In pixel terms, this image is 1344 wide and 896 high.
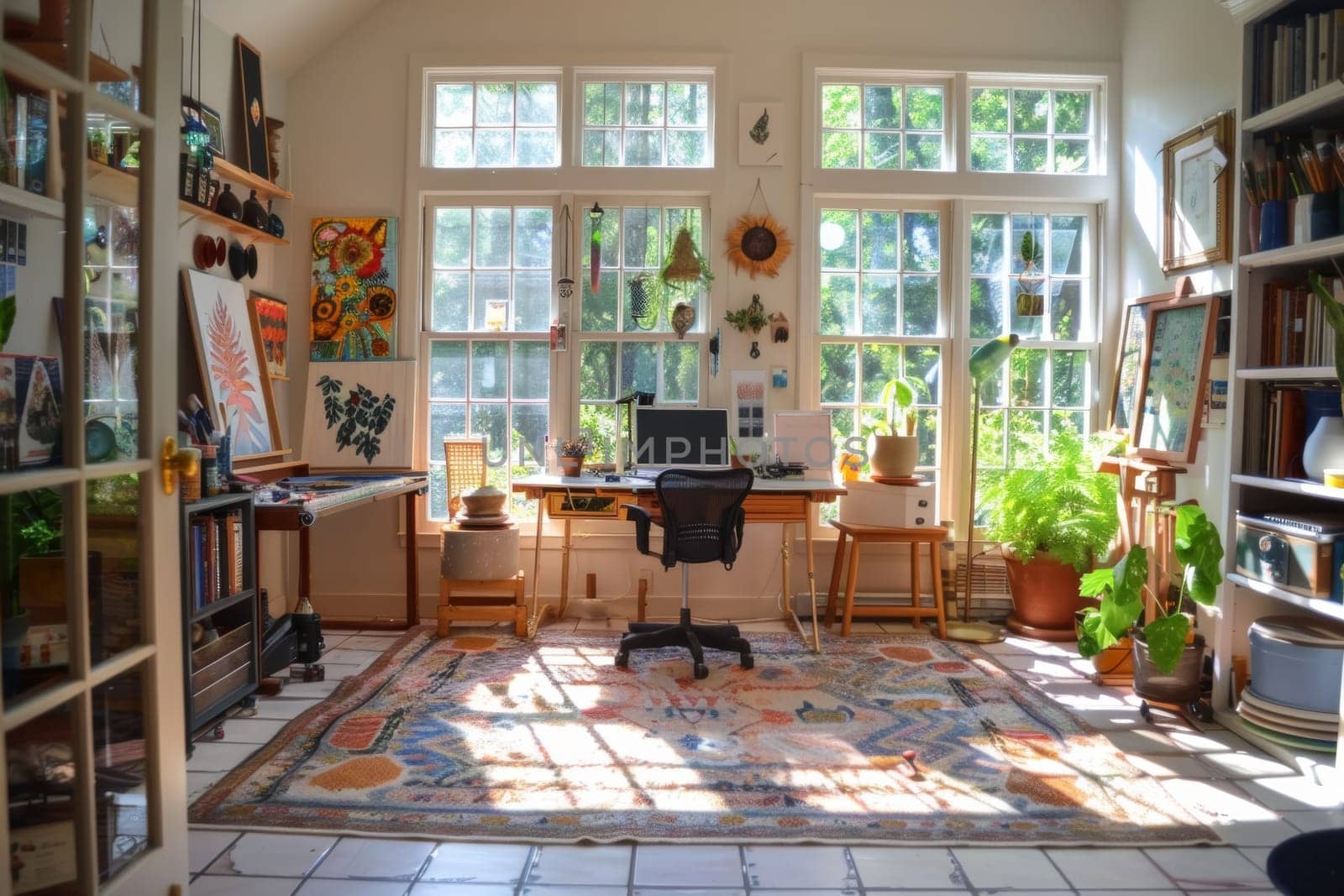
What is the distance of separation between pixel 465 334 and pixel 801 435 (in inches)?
79.6

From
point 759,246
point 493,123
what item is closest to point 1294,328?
point 759,246

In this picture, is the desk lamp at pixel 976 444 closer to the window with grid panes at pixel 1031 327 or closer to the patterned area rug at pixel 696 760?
the window with grid panes at pixel 1031 327

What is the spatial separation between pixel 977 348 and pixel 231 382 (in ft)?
12.9

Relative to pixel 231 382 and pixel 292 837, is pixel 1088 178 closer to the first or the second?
pixel 231 382

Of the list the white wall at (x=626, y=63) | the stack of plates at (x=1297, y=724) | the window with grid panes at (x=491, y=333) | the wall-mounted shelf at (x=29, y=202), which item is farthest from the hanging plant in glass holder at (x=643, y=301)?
the wall-mounted shelf at (x=29, y=202)

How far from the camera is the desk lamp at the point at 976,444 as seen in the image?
495 cm

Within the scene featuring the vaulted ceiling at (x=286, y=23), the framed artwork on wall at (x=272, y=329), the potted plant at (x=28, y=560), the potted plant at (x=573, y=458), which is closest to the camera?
the potted plant at (x=28, y=560)

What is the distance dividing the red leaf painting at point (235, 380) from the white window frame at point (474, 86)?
1521mm

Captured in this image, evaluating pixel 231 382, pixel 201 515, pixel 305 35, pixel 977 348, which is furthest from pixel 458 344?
pixel 977 348

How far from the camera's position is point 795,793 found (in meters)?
2.98

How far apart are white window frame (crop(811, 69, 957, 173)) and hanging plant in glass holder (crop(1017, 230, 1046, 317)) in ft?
2.01

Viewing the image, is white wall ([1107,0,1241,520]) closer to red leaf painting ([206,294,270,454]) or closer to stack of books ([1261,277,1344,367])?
stack of books ([1261,277,1344,367])

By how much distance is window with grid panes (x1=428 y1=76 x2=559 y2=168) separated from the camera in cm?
539

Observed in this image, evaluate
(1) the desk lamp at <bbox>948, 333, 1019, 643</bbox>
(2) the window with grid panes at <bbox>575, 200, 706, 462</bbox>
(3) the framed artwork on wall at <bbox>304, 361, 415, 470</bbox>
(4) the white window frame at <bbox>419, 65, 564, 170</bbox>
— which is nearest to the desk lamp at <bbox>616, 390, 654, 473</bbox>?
(2) the window with grid panes at <bbox>575, 200, 706, 462</bbox>
